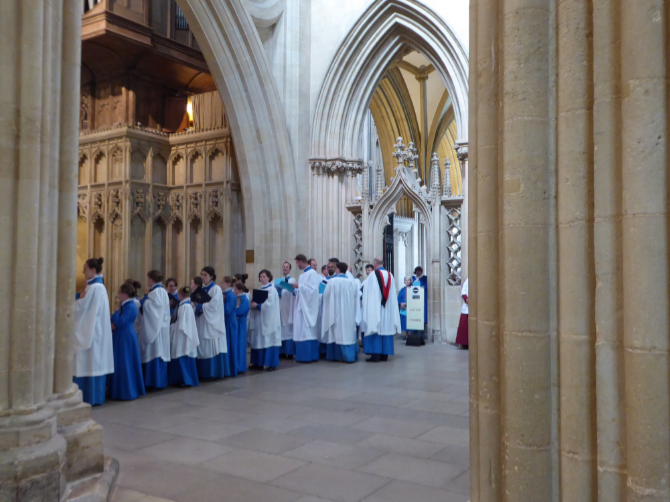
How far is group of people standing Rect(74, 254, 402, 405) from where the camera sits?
578 cm

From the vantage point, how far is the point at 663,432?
73.9 inches


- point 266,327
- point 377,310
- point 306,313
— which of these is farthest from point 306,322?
point 377,310

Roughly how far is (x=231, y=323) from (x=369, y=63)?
6834 millimetres

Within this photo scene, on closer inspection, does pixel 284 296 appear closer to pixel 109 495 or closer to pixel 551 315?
pixel 109 495

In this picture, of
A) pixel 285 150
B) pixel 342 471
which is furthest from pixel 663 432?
pixel 285 150

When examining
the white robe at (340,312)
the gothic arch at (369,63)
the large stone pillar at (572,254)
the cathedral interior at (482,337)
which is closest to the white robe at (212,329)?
the cathedral interior at (482,337)

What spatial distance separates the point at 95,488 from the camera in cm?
351

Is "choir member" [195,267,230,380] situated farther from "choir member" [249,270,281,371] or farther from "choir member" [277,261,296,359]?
"choir member" [277,261,296,359]

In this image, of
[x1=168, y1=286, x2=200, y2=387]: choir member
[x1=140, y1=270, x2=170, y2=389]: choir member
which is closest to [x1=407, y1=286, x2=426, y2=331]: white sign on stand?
[x1=168, y1=286, x2=200, y2=387]: choir member

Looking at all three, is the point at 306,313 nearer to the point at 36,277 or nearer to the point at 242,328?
the point at 242,328

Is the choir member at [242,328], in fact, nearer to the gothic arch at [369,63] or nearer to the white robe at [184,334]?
the white robe at [184,334]

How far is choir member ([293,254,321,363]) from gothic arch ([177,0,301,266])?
2.25 m

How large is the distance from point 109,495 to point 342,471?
1450mm

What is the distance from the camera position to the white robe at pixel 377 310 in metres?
8.90
